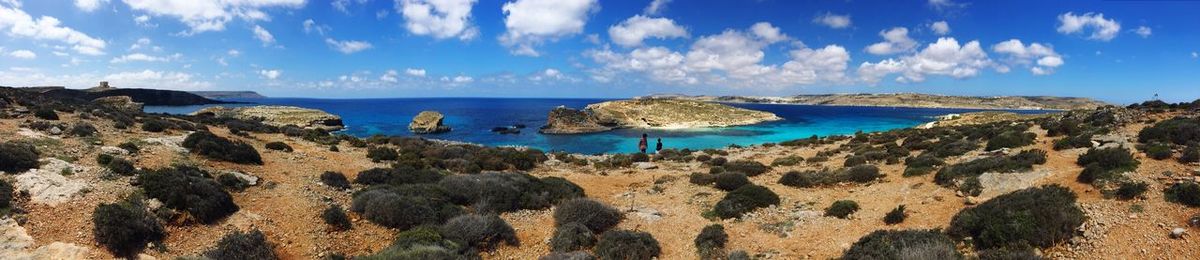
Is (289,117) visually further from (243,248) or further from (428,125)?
(243,248)

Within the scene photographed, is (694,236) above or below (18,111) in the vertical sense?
below

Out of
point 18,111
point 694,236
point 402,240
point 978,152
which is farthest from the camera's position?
point 18,111

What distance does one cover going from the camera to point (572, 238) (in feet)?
40.6

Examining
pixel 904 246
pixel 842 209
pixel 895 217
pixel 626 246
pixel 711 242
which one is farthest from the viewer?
pixel 842 209

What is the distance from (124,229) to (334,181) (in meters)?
7.05

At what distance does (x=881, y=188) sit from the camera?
18078 mm

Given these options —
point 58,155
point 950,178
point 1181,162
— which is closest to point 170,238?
point 58,155

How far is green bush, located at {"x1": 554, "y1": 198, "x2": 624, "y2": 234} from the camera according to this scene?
44.9 ft

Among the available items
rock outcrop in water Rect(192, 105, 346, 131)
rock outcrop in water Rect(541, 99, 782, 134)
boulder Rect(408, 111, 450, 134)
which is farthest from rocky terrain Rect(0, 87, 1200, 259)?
rock outcrop in water Rect(192, 105, 346, 131)

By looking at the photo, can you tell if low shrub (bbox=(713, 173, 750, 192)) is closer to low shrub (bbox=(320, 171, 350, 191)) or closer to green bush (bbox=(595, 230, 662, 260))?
green bush (bbox=(595, 230, 662, 260))

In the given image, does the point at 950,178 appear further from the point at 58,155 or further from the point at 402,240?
the point at 58,155

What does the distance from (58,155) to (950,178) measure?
27008 mm

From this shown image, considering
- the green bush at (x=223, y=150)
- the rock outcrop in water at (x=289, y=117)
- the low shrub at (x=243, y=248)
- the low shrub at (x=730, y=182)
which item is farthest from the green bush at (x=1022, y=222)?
the rock outcrop in water at (x=289, y=117)

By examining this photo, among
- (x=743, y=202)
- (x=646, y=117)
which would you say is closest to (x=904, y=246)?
(x=743, y=202)
